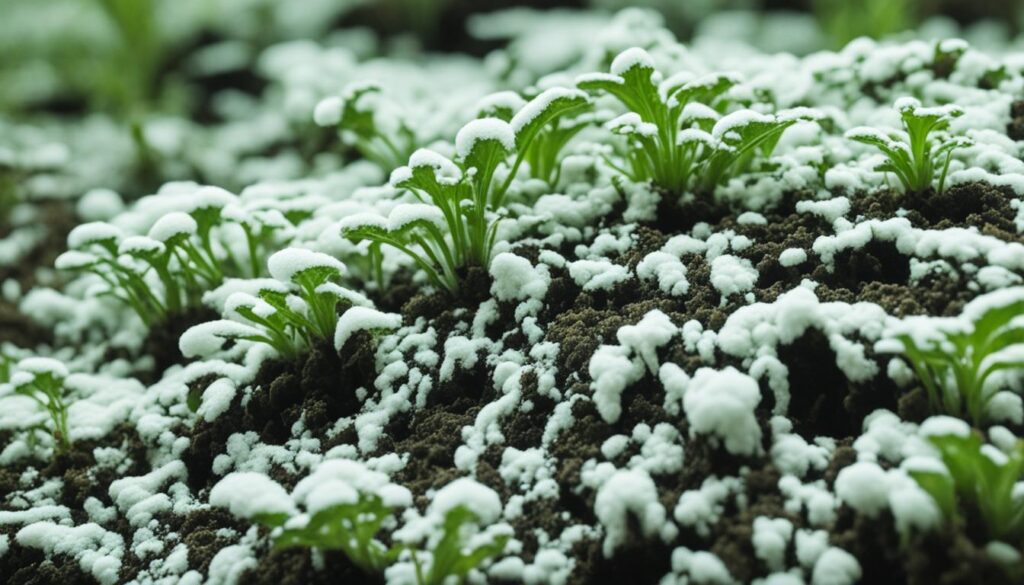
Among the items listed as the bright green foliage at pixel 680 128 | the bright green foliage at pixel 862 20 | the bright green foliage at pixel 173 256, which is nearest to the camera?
the bright green foliage at pixel 680 128

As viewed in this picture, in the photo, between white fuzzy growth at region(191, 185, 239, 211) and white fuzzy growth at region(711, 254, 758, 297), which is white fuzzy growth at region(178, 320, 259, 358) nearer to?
white fuzzy growth at region(191, 185, 239, 211)

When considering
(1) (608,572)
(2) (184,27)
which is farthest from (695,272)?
(2) (184,27)

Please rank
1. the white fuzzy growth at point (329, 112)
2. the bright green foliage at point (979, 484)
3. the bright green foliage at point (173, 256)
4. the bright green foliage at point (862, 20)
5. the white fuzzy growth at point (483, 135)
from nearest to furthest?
1. the bright green foliage at point (979, 484)
2. the white fuzzy growth at point (483, 135)
3. the bright green foliage at point (173, 256)
4. the white fuzzy growth at point (329, 112)
5. the bright green foliage at point (862, 20)

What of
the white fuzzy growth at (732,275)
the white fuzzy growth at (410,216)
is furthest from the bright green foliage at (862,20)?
the white fuzzy growth at (410,216)

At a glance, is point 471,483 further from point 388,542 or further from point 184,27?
point 184,27

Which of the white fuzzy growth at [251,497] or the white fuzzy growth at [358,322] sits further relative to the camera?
the white fuzzy growth at [358,322]

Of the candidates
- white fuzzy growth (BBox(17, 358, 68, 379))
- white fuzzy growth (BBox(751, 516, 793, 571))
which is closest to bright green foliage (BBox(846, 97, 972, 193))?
white fuzzy growth (BBox(751, 516, 793, 571))

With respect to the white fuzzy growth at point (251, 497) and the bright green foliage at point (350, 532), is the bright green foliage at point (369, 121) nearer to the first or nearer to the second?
the white fuzzy growth at point (251, 497)
